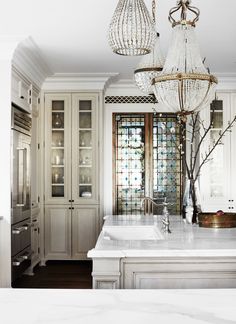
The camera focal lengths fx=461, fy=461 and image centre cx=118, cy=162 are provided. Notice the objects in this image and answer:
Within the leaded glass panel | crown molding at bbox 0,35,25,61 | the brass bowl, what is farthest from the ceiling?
the brass bowl

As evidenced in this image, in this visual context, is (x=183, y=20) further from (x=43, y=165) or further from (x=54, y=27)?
(x=43, y=165)

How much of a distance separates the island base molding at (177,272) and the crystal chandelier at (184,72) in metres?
0.79

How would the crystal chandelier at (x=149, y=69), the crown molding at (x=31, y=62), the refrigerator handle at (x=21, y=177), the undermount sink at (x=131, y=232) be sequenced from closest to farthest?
the crystal chandelier at (x=149, y=69) → the undermount sink at (x=131, y=232) → the crown molding at (x=31, y=62) → the refrigerator handle at (x=21, y=177)

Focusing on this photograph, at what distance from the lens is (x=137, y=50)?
2.27m

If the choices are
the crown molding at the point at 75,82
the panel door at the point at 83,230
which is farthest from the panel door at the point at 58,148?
the panel door at the point at 83,230

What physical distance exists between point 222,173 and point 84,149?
1.92m

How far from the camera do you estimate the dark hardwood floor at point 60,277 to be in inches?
197

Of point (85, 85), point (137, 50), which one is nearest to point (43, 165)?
point (85, 85)

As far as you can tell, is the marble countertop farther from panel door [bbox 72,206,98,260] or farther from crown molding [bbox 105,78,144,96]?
crown molding [bbox 105,78,144,96]

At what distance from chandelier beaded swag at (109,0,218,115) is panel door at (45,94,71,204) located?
4.15m

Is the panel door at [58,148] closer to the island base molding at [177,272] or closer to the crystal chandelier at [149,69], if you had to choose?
the crystal chandelier at [149,69]

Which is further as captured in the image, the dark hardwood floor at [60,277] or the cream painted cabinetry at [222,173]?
the cream painted cabinetry at [222,173]
